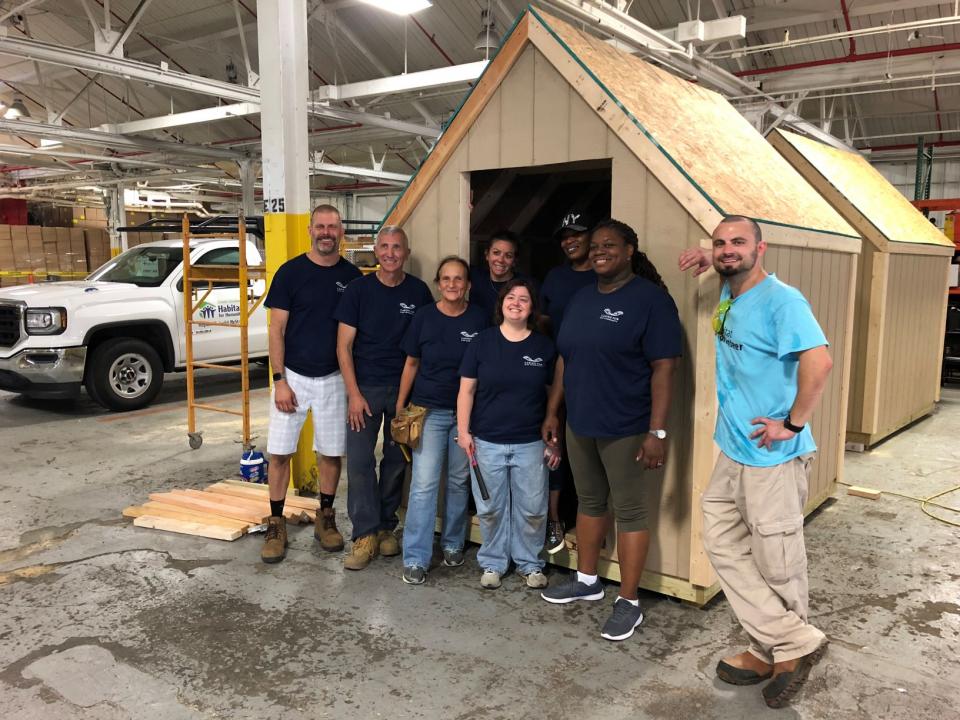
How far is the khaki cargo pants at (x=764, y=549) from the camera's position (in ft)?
9.57

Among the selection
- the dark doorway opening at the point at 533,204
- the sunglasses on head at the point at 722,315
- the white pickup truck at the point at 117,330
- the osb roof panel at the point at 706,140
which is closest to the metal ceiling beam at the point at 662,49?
the dark doorway opening at the point at 533,204

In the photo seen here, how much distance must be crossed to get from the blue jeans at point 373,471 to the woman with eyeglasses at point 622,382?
46.3 inches

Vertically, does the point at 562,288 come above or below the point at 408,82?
below

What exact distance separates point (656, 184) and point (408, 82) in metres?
7.46

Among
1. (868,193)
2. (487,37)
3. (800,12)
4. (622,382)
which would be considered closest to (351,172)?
(487,37)

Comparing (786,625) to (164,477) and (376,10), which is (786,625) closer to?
(164,477)

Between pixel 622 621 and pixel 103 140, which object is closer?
pixel 622 621

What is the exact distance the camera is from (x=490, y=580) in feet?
13.1

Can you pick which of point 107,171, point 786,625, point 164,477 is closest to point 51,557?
point 164,477

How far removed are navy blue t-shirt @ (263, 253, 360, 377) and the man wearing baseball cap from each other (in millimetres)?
1266

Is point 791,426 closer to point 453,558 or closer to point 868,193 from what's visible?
point 453,558

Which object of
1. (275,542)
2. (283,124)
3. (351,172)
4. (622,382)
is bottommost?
(275,542)

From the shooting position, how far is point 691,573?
3.77 metres

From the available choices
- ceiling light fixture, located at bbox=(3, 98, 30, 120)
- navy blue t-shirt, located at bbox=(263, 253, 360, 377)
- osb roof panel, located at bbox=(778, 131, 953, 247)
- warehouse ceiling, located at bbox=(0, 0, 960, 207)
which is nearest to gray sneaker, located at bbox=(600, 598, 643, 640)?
navy blue t-shirt, located at bbox=(263, 253, 360, 377)
